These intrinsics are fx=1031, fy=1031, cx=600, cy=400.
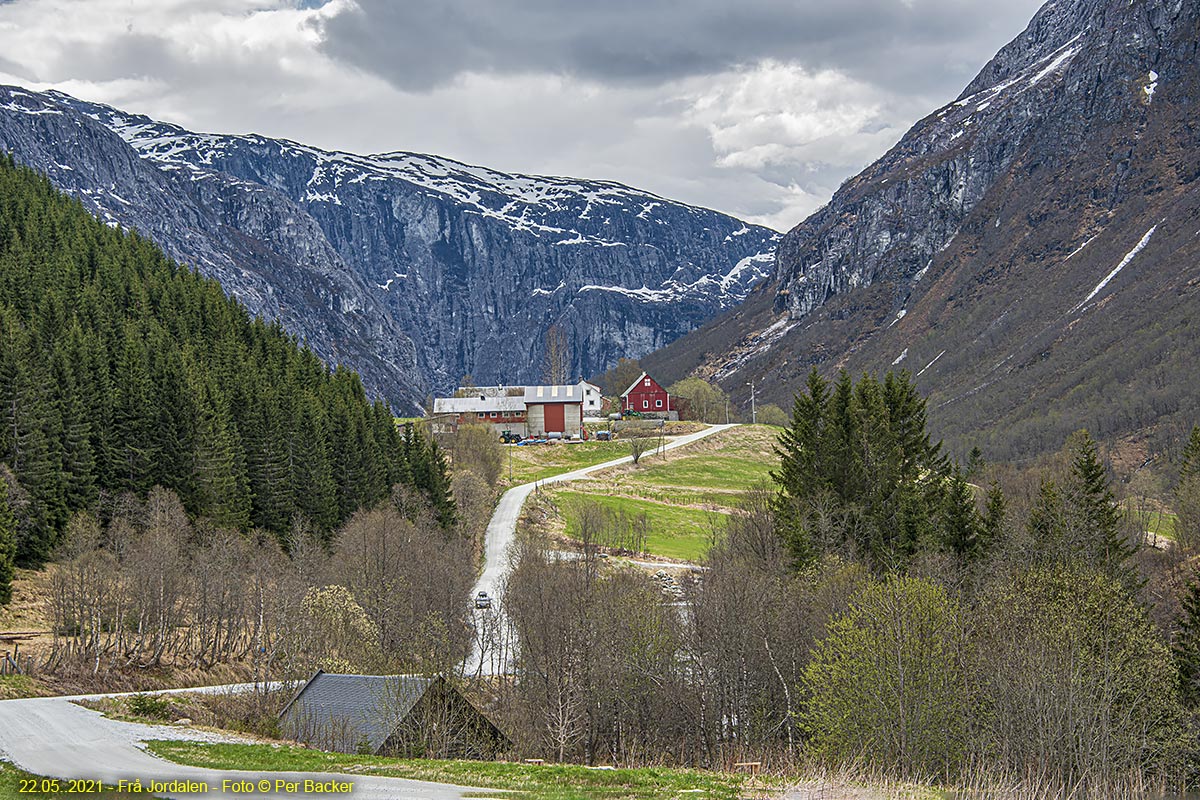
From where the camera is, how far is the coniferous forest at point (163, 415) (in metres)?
68.7

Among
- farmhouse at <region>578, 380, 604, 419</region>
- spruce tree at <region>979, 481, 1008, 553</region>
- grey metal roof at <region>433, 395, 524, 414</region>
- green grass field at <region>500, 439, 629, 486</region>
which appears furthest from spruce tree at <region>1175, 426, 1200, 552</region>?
farmhouse at <region>578, 380, 604, 419</region>

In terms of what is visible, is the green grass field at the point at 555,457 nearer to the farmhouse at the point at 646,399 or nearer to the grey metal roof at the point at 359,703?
the farmhouse at the point at 646,399

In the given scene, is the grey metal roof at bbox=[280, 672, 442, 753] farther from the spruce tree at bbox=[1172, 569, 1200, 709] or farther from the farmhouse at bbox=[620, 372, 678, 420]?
the farmhouse at bbox=[620, 372, 678, 420]

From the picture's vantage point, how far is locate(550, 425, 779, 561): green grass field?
100875 millimetres

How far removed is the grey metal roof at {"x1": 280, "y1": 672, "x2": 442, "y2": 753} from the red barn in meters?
140

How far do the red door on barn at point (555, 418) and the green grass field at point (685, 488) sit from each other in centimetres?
2345

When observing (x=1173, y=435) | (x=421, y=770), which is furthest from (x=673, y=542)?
(x=1173, y=435)

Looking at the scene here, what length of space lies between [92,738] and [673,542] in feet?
239

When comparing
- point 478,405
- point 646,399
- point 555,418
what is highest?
point 646,399

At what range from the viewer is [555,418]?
158250 millimetres

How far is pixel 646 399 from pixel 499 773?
152605 millimetres

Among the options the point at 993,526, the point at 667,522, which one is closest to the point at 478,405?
the point at 667,522

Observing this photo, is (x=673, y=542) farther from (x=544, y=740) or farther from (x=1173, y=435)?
(x=1173, y=435)

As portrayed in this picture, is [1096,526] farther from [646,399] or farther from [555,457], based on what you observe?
[646,399]
